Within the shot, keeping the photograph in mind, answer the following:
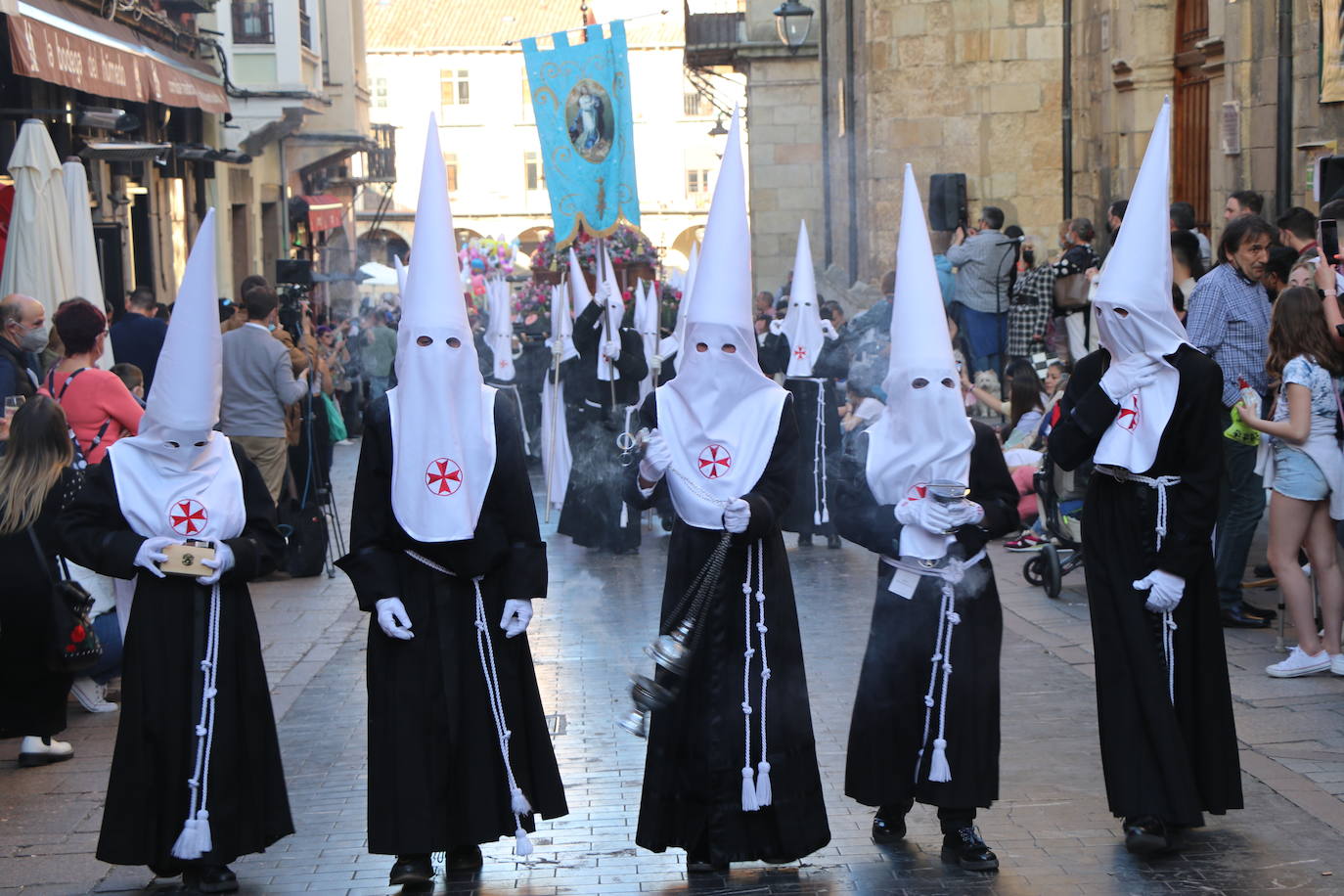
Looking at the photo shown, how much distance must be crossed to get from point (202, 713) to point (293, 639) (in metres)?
4.45

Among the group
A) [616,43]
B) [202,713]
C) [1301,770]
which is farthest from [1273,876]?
[616,43]

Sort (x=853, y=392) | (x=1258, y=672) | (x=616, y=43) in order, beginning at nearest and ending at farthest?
1. (x=1258, y=672)
2. (x=853, y=392)
3. (x=616, y=43)

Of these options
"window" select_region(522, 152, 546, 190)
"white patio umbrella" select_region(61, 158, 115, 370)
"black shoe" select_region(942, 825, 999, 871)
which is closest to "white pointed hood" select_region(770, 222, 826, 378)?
"white patio umbrella" select_region(61, 158, 115, 370)

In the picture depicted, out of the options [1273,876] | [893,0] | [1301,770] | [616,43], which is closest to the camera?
[1273,876]

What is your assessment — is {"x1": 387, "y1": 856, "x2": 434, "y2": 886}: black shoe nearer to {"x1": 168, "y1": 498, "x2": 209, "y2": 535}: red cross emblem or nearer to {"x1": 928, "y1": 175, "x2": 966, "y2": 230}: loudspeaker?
{"x1": 168, "y1": 498, "x2": 209, "y2": 535}: red cross emblem

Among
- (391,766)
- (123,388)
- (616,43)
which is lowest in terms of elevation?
(391,766)

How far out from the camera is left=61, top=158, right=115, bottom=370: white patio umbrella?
10422 millimetres

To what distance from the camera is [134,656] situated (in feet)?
17.9

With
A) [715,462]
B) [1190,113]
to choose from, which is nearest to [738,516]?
[715,462]

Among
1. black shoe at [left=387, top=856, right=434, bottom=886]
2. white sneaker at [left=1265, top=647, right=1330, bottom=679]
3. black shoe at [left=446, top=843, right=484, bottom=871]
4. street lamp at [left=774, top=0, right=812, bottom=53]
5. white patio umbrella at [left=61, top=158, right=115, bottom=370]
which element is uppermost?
street lamp at [left=774, top=0, right=812, bottom=53]

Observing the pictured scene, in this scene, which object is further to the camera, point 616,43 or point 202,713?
point 616,43

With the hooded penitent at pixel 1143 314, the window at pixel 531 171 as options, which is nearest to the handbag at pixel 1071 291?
the hooded penitent at pixel 1143 314

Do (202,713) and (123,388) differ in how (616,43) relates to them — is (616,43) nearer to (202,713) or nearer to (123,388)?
(123,388)

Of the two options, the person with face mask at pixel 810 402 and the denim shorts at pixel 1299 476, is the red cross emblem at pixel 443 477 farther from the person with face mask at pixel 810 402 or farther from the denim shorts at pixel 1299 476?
the person with face mask at pixel 810 402
